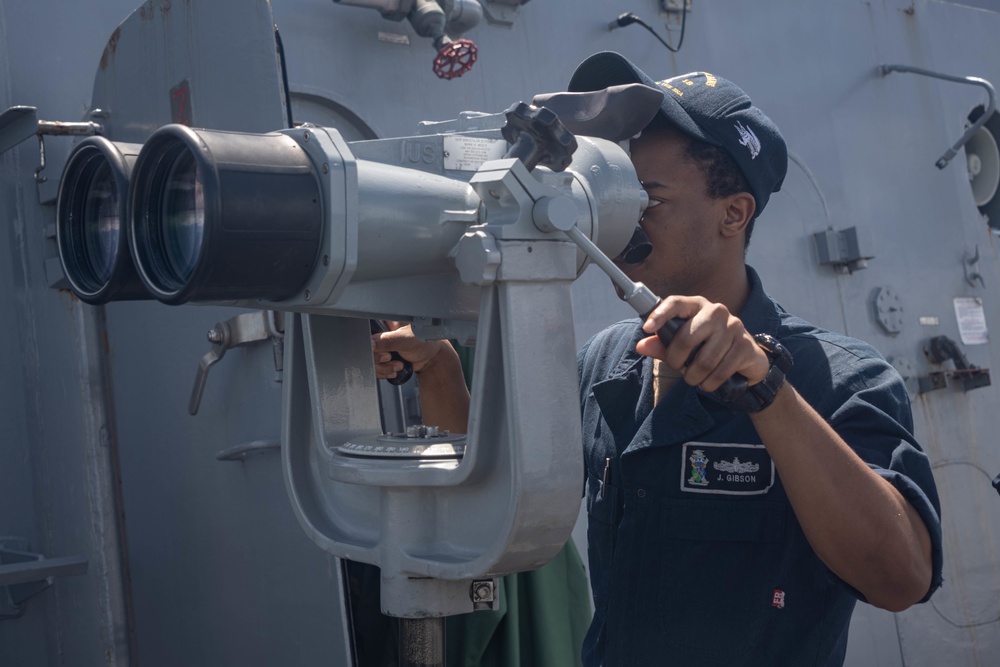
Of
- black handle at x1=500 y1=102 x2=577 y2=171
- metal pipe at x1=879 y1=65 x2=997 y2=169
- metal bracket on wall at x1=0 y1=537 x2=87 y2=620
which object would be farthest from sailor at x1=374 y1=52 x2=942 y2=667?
metal pipe at x1=879 y1=65 x2=997 y2=169

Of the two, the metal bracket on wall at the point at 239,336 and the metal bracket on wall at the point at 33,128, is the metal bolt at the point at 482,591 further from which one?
the metal bracket on wall at the point at 33,128

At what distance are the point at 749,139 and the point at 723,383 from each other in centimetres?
57

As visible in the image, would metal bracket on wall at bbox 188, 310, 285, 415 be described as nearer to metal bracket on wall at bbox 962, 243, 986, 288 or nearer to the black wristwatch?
the black wristwatch

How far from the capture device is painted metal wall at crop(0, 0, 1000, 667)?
2031 millimetres

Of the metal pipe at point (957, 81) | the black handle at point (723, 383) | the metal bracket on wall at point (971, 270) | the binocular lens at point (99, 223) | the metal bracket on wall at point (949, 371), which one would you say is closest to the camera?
the black handle at point (723, 383)

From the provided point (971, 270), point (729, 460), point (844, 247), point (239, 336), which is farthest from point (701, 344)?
point (971, 270)

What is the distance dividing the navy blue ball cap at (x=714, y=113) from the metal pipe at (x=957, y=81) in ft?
8.81

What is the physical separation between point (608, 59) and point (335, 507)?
73cm

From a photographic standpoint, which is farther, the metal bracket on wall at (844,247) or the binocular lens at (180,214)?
the metal bracket on wall at (844,247)

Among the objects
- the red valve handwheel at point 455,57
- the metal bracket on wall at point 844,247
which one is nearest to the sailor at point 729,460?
the red valve handwheel at point 455,57

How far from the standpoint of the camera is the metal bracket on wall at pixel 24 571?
2.09 metres

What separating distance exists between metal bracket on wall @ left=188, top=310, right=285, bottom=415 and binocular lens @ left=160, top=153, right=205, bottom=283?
2.56ft

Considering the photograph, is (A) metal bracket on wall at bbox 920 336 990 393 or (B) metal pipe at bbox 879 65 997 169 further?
(B) metal pipe at bbox 879 65 997 169

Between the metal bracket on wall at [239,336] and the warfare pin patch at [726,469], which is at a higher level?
the metal bracket on wall at [239,336]
